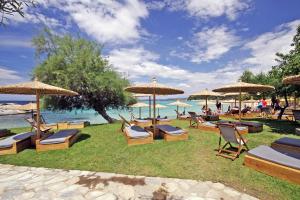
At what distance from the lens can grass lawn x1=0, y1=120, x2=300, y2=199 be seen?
4.29 metres

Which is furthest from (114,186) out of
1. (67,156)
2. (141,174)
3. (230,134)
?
(230,134)

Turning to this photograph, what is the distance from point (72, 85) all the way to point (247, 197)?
1368 centimetres

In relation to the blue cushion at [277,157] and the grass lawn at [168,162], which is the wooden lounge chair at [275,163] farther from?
the grass lawn at [168,162]

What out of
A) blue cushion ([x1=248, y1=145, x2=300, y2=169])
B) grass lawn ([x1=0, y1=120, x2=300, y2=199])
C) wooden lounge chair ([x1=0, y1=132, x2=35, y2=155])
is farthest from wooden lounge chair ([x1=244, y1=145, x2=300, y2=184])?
wooden lounge chair ([x1=0, y1=132, x2=35, y2=155])

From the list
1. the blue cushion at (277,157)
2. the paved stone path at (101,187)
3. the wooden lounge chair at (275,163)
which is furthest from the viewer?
the blue cushion at (277,157)

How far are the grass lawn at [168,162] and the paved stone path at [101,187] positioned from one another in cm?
33

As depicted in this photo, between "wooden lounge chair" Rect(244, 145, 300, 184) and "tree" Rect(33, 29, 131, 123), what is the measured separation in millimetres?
11876

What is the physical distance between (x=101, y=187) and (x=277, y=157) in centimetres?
416

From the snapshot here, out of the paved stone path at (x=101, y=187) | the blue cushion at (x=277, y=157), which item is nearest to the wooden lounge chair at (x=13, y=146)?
the paved stone path at (x=101, y=187)

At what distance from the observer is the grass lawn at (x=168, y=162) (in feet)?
14.1

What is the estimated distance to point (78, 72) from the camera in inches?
574

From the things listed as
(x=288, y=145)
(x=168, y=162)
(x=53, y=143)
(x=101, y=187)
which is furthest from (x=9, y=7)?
(x=288, y=145)

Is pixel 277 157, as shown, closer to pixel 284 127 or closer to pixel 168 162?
pixel 168 162

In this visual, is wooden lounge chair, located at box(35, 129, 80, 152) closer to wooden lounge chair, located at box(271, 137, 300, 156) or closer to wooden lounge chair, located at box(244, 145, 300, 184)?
wooden lounge chair, located at box(244, 145, 300, 184)
